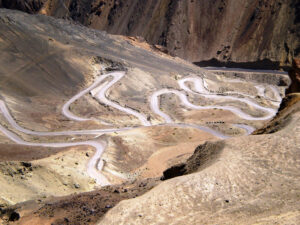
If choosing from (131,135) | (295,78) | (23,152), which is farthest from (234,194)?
(23,152)

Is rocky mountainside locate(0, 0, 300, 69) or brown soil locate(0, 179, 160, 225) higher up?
rocky mountainside locate(0, 0, 300, 69)

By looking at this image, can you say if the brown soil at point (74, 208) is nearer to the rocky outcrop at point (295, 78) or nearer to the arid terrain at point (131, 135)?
the arid terrain at point (131, 135)

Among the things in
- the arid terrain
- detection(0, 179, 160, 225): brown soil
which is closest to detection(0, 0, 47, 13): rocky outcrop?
the arid terrain

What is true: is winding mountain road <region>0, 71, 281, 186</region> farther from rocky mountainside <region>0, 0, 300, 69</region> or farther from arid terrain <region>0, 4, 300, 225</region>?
rocky mountainside <region>0, 0, 300, 69</region>

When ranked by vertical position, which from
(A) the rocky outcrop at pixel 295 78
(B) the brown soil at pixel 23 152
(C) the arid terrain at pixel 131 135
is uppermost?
(A) the rocky outcrop at pixel 295 78

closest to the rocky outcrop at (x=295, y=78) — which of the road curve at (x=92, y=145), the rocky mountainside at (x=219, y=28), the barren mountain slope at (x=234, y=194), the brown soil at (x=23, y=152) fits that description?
the road curve at (x=92, y=145)
